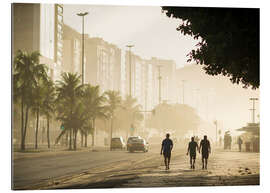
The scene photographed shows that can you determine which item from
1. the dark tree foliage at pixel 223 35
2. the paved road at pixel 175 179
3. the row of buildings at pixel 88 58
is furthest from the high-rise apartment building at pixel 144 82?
the dark tree foliage at pixel 223 35

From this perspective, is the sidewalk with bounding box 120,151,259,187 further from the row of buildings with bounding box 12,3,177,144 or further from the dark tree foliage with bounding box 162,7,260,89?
the row of buildings with bounding box 12,3,177,144

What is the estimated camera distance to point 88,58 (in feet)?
405

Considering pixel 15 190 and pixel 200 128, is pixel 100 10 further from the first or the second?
pixel 200 128

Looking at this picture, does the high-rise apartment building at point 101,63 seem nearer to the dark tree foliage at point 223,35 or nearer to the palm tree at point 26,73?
the palm tree at point 26,73

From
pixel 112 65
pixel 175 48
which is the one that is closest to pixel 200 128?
pixel 112 65

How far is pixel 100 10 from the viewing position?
1019 inches

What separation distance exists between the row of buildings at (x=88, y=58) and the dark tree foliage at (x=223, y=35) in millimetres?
39513

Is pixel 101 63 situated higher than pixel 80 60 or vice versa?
pixel 80 60

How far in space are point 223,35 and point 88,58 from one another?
104 metres

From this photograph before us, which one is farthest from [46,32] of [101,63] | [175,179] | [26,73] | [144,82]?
[144,82]

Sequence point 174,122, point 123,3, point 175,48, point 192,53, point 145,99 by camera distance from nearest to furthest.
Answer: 1. point 192,53
2. point 123,3
3. point 175,48
4. point 174,122
5. point 145,99

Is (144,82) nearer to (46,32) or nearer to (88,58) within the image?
(88,58)

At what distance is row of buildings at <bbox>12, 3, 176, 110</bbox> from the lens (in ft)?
255
